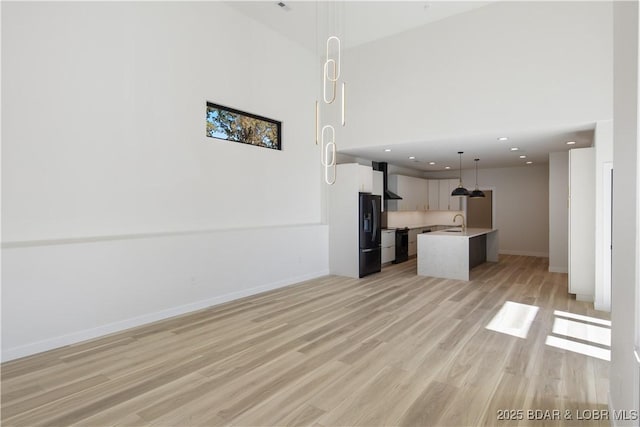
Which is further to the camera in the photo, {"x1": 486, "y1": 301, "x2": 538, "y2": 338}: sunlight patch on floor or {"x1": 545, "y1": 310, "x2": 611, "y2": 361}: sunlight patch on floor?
{"x1": 486, "y1": 301, "x2": 538, "y2": 338}: sunlight patch on floor

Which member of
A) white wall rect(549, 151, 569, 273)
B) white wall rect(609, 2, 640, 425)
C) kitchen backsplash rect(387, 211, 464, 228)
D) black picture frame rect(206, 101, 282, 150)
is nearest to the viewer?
white wall rect(609, 2, 640, 425)

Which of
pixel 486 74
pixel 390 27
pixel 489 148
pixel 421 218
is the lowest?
pixel 421 218

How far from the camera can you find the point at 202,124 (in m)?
5.14

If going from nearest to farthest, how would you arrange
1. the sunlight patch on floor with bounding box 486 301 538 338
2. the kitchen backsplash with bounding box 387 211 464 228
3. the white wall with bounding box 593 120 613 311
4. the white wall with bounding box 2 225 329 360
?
the white wall with bounding box 2 225 329 360 → the sunlight patch on floor with bounding box 486 301 538 338 → the white wall with bounding box 593 120 613 311 → the kitchen backsplash with bounding box 387 211 464 228

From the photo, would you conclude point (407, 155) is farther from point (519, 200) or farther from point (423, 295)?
point (519, 200)

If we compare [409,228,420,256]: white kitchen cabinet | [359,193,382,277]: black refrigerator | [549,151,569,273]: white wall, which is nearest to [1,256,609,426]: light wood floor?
[359,193,382,277]: black refrigerator

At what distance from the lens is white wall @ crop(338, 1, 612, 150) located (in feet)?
15.7

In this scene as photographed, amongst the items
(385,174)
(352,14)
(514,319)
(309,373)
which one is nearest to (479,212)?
(385,174)

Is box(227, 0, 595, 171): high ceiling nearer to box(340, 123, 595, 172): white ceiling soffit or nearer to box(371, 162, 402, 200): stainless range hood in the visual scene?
box(340, 123, 595, 172): white ceiling soffit

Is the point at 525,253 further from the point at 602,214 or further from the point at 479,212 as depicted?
the point at 602,214

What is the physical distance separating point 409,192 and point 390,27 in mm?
4851

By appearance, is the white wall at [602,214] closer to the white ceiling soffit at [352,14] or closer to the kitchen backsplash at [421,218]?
the white ceiling soffit at [352,14]

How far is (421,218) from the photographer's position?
11156mm

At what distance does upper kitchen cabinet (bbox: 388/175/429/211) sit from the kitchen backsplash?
290 mm
